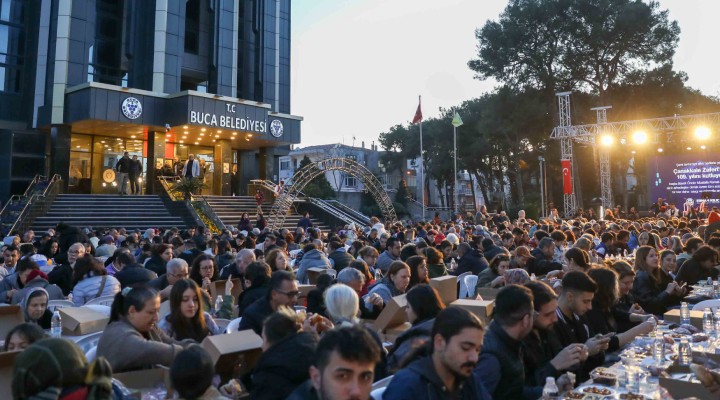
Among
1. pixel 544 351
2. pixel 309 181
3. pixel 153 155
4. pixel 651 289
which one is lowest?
pixel 544 351

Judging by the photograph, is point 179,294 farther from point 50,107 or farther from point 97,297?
point 50,107

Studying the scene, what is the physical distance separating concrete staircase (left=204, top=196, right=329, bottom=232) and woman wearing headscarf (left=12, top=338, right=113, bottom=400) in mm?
23633

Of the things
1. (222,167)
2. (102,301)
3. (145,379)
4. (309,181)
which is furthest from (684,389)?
(222,167)

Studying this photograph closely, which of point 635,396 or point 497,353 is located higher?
point 497,353

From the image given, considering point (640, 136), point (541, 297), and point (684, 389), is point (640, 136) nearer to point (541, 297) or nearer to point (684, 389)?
point (541, 297)

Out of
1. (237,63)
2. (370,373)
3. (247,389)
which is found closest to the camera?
(370,373)

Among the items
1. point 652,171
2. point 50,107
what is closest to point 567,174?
point 652,171

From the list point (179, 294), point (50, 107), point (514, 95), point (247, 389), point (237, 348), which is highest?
point (514, 95)

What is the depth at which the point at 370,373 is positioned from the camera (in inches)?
99.4

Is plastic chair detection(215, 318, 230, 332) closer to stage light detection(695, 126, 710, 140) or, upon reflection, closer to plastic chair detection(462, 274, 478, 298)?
plastic chair detection(462, 274, 478, 298)

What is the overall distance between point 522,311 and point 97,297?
5326 millimetres

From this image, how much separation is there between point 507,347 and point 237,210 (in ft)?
83.7

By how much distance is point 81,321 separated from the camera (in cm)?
480

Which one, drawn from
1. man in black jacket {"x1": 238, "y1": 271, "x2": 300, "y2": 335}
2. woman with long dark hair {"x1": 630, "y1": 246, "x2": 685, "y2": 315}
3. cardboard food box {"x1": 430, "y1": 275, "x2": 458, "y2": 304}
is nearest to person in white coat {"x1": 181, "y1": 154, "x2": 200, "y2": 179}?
cardboard food box {"x1": 430, "y1": 275, "x2": 458, "y2": 304}
